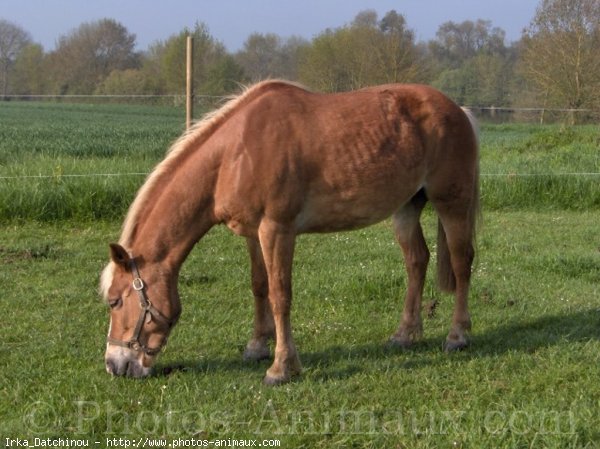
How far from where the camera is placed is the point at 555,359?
436 centimetres

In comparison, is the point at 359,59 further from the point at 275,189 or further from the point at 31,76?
the point at 31,76

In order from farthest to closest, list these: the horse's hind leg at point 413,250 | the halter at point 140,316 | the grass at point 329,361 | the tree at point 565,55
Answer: the tree at point 565,55 → the horse's hind leg at point 413,250 → the halter at point 140,316 → the grass at point 329,361

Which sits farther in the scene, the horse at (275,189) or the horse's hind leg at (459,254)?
the horse's hind leg at (459,254)

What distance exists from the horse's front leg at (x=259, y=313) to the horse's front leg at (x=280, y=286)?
1.28ft

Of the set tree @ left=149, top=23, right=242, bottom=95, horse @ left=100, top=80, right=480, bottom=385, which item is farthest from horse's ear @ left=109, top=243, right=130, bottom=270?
tree @ left=149, top=23, right=242, bottom=95

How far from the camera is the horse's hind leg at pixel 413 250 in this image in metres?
4.91

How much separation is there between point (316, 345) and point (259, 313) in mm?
446

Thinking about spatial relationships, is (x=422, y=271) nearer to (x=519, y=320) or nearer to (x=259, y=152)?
(x=519, y=320)

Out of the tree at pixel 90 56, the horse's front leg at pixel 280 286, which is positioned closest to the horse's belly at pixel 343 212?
the horse's front leg at pixel 280 286

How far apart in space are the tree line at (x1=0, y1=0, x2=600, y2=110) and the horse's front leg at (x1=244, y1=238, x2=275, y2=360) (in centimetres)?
591

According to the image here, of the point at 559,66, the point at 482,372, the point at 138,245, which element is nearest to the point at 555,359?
the point at 482,372

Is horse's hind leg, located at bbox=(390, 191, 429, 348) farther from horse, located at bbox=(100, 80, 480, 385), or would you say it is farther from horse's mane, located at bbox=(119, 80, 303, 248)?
horse's mane, located at bbox=(119, 80, 303, 248)

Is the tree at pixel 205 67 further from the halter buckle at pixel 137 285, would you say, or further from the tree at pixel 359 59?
the halter buckle at pixel 137 285

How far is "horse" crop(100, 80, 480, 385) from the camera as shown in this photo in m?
4.00
